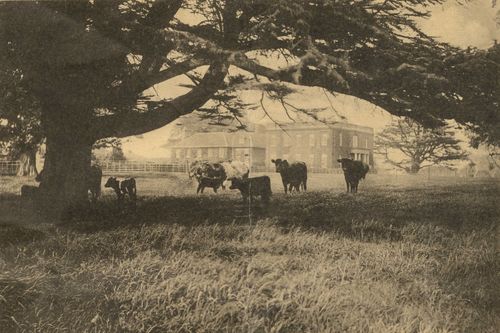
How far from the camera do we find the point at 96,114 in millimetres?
4051

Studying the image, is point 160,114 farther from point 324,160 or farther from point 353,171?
point 353,171

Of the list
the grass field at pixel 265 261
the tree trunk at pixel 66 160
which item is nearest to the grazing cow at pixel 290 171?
the grass field at pixel 265 261

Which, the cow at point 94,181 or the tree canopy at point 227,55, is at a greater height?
the tree canopy at point 227,55

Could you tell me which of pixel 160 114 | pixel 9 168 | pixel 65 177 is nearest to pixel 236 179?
pixel 160 114

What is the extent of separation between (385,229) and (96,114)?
8.15ft

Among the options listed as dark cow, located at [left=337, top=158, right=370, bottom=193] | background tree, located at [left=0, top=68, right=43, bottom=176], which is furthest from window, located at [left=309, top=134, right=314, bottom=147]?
background tree, located at [left=0, top=68, right=43, bottom=176]

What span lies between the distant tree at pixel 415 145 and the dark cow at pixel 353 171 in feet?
0.64

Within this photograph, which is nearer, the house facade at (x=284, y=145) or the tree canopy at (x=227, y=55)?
the tree canopy at (x=227, y=55)

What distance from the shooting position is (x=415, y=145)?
169 inches

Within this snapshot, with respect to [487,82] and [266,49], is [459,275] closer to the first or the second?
[487,82]

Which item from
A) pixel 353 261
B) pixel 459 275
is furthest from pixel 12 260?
pixel 459 275

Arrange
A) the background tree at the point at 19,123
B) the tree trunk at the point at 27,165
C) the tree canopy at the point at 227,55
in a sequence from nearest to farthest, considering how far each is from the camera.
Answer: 1. the tree canopy at the point at 227,55
2. the background tree at the point at 19,123
3. the tree trunk at the point at 27,165

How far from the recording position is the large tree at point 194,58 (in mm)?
3639

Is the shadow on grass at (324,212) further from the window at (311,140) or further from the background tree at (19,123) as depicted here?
the background tree at (19,123)
